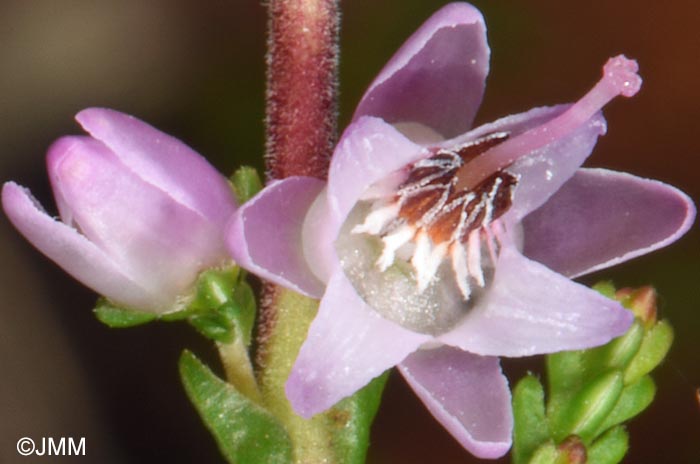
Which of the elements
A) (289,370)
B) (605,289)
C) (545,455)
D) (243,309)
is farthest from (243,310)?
(605,289)

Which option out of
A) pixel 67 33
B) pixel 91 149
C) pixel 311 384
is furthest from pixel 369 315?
pixel 67 33

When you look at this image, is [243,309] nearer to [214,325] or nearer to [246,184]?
[214,325]

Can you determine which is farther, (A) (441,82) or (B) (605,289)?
(B) (605,289)

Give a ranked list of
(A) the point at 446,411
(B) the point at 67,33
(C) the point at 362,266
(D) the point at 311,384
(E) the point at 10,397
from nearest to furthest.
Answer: (D) the point at 311,384 < (A) the point at 446,411 < (C) the point at 362,266 < (E) the point at 10,397 < (B) the point at 67,33

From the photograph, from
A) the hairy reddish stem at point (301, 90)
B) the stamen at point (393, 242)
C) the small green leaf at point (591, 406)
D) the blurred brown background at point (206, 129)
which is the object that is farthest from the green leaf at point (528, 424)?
the blurred brown background at point (206, 129)

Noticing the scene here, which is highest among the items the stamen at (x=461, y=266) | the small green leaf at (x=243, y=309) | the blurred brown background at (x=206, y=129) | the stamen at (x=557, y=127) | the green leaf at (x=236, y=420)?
the stamen at (x=557, y=127)

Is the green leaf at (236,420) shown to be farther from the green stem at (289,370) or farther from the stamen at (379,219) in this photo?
the stamen at (379,219)

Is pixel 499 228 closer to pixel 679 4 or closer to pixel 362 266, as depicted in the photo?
pixel 362 266
